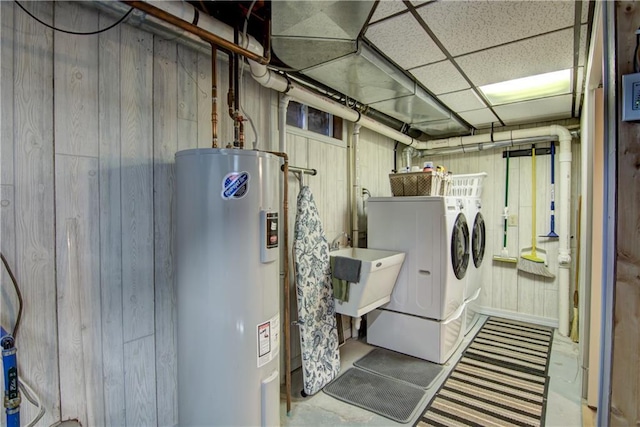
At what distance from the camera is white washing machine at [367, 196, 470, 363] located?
2.94m

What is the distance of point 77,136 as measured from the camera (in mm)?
1527

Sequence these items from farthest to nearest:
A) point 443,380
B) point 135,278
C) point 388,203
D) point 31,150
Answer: point 388,203 < point 443,380 < point 135,278 < point 31,150

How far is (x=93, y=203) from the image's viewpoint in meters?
1.59

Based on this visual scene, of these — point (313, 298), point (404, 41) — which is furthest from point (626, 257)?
point (313, 298)

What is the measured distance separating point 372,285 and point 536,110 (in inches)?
105

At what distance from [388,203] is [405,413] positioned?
1773mm

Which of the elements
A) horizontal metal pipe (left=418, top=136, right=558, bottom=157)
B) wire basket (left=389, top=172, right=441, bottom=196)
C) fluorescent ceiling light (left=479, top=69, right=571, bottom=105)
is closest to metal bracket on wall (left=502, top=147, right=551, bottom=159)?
horizontal metal pipe (left=418, top=136, right=558, bottom=157)

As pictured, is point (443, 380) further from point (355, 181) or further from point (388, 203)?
point (355, 181)

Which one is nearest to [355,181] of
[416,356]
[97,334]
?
[416,356]

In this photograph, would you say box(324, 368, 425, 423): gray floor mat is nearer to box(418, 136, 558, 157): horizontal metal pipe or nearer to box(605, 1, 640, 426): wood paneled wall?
box(605, 1, 640, 426): wood paneled wall

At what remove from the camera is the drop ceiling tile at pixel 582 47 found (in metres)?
1.89

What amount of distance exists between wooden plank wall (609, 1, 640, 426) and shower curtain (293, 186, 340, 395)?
1844 mm

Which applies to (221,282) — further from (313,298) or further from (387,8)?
(387,8)

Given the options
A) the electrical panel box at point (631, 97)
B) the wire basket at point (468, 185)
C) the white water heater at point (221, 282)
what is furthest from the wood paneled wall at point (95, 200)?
the wire basket at point (468, 185)
